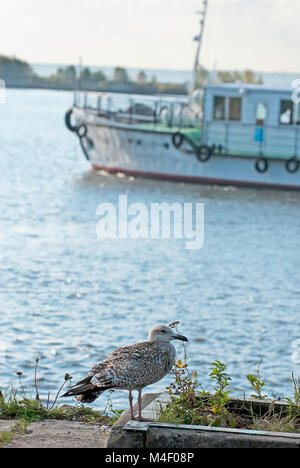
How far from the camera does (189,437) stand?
4574 mm

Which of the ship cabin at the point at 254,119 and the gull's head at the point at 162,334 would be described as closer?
the gull's head at the point at 162,334

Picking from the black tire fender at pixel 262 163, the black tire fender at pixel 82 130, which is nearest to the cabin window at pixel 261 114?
the black tire fender at pixel 262 163

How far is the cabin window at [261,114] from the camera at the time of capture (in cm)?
2916

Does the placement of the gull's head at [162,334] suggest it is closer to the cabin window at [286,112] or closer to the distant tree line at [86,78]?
the cabin window at [286,112]

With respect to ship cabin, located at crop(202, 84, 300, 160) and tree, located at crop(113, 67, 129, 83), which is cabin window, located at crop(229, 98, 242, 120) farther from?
tree, located at crop(113, 67, 129, 83)

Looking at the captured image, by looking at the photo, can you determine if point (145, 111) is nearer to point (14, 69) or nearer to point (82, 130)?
point (82, 130)

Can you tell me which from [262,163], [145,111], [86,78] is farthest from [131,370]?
[86,78]

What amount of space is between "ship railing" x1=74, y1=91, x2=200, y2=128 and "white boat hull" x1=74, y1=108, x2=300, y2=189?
506mm

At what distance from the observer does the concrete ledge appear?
4.54 metres

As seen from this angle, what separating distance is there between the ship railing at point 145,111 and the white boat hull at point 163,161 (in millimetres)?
506

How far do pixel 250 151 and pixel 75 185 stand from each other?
7277 mm

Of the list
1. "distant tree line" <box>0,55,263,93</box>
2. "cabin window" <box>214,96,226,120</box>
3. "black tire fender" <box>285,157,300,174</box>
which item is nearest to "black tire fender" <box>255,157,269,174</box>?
"black tire fender" <box>285,157,300,174</box>

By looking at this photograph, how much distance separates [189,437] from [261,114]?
2548cm
